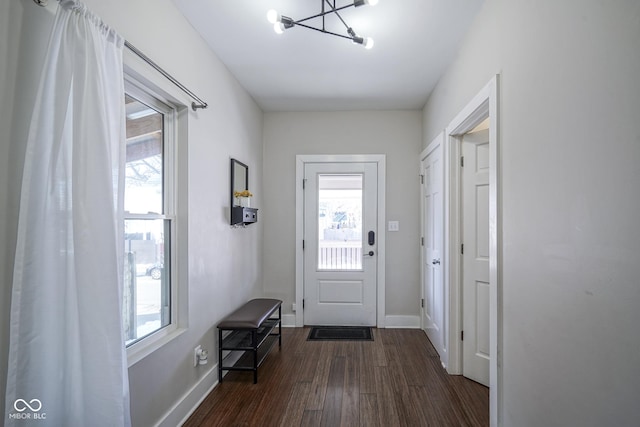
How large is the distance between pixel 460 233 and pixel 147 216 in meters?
2.25

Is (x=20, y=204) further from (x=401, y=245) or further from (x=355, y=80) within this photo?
(x=401, y=245)

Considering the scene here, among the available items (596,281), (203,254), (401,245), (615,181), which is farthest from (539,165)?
(401,245)

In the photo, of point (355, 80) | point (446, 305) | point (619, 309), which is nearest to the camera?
point (619, 309)

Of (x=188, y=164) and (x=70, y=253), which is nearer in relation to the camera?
(x=70, y=253)

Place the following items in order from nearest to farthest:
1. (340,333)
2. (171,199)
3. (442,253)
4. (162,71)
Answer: (162,71) → (171,199) → (442,253) → (340,333)

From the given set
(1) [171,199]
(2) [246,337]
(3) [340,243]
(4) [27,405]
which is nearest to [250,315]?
(2) [246,337]

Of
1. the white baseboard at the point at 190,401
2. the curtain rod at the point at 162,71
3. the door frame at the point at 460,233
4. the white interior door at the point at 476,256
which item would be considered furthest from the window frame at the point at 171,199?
the white interior door at the point at 476,256

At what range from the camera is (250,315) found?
2664mm

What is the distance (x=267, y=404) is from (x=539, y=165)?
7.11ft

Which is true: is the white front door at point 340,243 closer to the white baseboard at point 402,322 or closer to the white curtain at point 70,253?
the white baseboard at point 402,322

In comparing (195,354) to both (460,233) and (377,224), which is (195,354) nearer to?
(460,233)

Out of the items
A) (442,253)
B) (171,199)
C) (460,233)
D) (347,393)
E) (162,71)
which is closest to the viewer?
(162,71)

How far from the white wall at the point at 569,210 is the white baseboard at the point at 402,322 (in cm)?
215

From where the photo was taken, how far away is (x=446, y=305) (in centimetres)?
272
